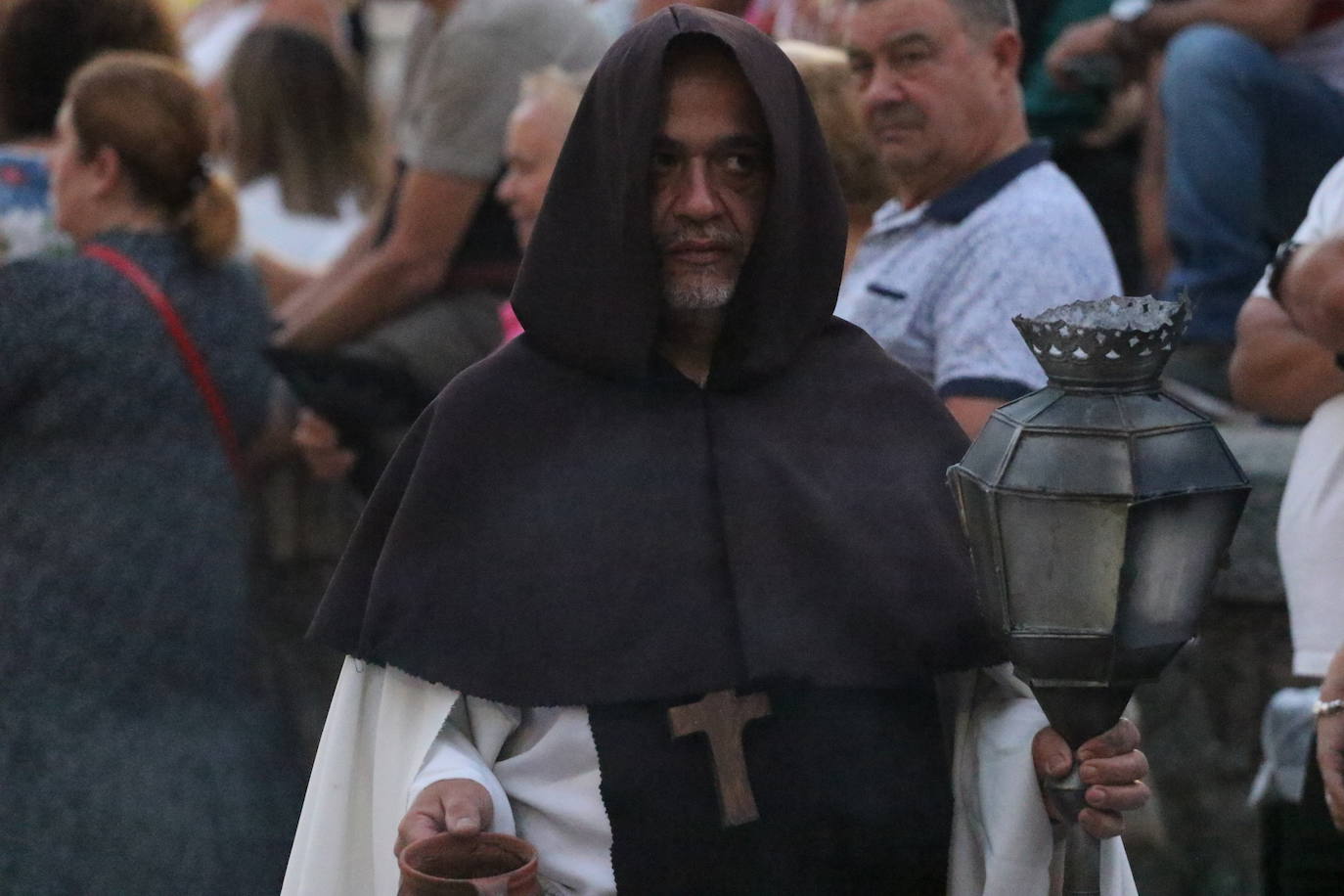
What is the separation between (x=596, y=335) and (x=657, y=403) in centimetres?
15

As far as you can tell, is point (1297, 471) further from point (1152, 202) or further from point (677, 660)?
point (1152, 202)

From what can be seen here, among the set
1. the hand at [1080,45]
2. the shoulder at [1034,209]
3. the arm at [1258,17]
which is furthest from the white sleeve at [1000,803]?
the hand at [1080,45]

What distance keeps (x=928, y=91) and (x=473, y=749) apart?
191 centimetres

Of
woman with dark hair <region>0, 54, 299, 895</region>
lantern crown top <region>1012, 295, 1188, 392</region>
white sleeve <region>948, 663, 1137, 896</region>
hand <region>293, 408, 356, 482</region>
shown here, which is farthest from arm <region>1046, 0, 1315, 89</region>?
lantern crown top <region>1012, 295, 1188, 392</region>

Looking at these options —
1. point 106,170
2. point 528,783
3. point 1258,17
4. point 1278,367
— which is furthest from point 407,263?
point 528,783

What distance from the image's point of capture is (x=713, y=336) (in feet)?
11.4

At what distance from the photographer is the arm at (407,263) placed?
19.1ft

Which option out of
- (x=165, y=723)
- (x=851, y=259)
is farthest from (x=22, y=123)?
(x=851, y=259)

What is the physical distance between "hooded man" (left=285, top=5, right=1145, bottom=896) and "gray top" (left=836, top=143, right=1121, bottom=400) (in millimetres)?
833

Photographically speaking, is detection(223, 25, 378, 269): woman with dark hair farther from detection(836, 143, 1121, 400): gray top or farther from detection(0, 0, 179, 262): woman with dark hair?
detection(836, 143, 1121, 400): gray top

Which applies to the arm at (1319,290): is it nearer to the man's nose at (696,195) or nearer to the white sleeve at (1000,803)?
the white sleeve at (1000,803)

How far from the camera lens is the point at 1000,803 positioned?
3.22 meters

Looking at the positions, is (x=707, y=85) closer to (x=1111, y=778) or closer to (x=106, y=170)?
(x=1111, y=778)

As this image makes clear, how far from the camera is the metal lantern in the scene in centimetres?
267
